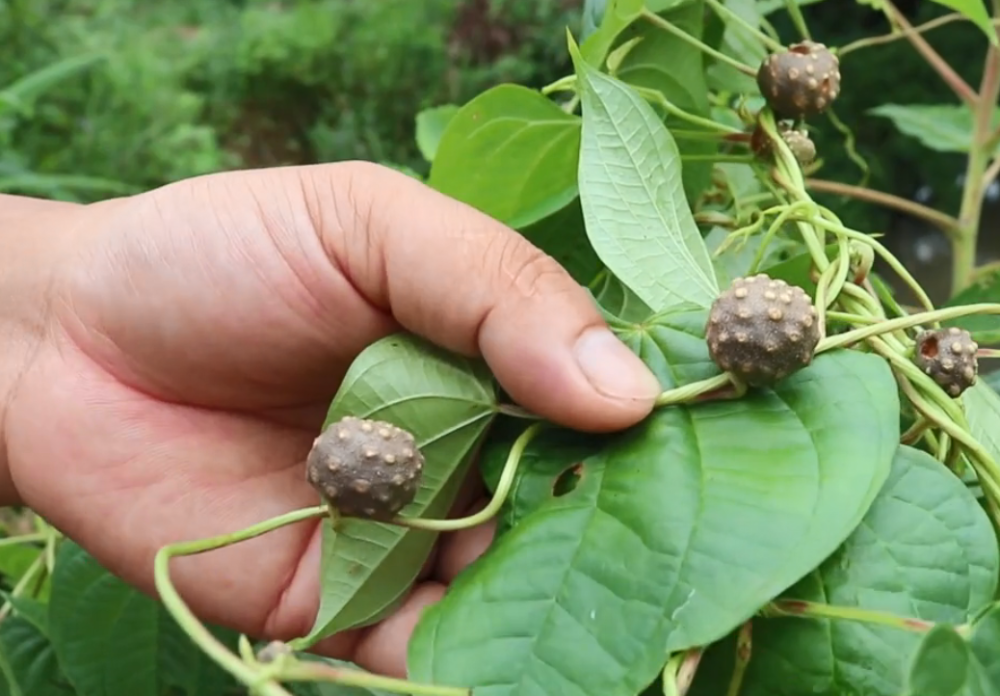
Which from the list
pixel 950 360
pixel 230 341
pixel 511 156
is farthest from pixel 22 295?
pixel 950 360

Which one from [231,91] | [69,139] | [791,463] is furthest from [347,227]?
[231,91]

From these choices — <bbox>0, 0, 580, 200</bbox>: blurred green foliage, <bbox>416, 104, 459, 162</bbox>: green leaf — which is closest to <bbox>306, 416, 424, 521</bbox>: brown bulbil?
<bbox>416, 104, 459, 162</bbox>: green leaf

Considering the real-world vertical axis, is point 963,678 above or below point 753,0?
below

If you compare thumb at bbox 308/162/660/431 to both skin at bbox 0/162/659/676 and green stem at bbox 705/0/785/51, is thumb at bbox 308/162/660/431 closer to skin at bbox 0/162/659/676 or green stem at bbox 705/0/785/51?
skin at bbox 0/162/659/676

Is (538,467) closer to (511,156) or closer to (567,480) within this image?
(567,480)

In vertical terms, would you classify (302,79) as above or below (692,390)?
below

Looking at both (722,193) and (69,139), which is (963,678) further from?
(69,139)
